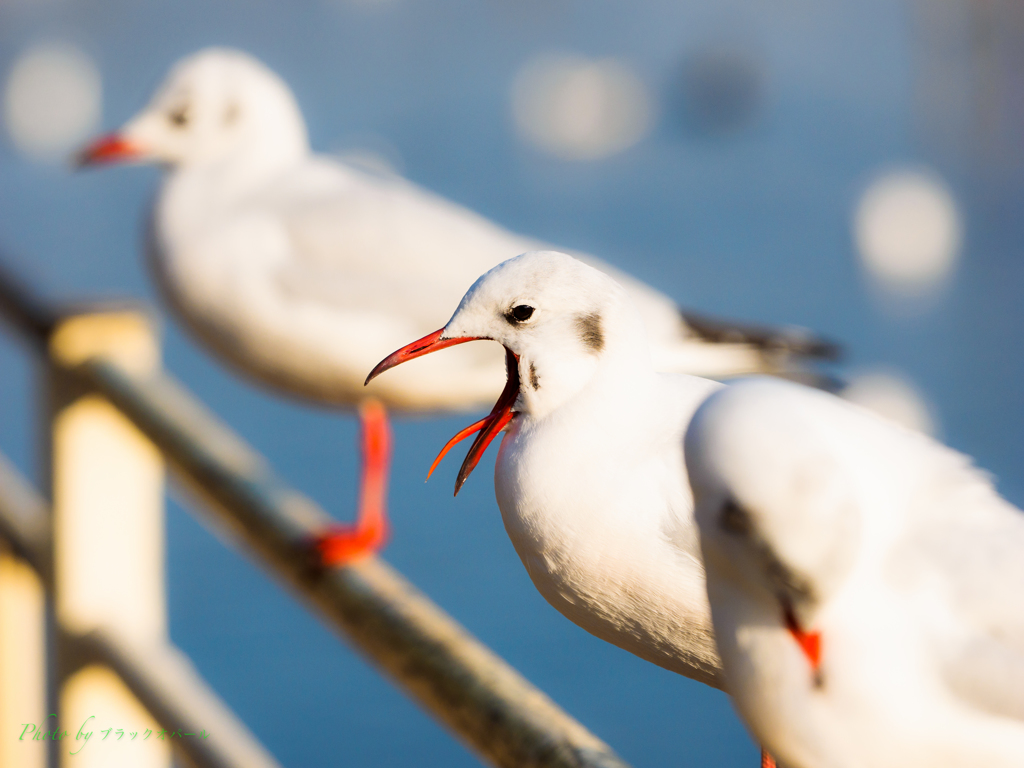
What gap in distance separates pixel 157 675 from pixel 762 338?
80 centimetres

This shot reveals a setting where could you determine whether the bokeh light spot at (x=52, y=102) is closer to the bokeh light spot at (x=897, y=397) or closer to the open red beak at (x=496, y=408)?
the bokeh light spot at (x=897, y=397)

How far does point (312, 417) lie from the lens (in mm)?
4941

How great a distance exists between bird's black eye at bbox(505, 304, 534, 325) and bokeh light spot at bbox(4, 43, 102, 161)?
9.08 m

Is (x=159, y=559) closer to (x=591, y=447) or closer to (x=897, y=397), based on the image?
(x=591, y=447)

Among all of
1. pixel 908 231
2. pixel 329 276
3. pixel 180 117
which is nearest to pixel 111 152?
pixel 180 117

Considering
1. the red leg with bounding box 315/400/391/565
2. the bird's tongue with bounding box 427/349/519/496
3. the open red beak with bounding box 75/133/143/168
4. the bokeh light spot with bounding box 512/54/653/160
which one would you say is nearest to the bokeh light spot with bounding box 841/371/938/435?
the red leg with bounding box 315/400/391/565

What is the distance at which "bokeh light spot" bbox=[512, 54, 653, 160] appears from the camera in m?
10.4

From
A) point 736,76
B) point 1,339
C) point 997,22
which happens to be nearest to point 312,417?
point 1,339

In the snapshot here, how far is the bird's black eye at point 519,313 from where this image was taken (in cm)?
55

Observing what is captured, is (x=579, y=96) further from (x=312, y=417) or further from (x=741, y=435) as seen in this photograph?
(x=741, y=435)

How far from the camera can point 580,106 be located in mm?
11820

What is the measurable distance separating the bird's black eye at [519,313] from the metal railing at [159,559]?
30 cm

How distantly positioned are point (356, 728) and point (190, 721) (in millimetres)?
2332

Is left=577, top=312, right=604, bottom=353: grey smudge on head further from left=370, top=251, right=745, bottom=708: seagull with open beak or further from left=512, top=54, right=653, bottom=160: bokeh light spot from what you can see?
left=512, top=54, right=653, bottom=160: bokeh light spot
